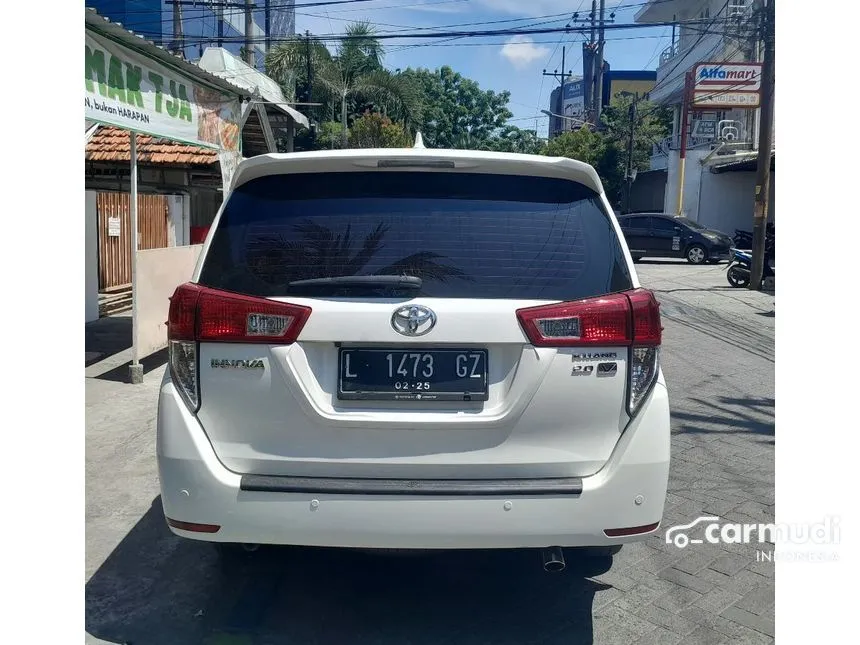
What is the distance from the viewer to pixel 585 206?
307cm

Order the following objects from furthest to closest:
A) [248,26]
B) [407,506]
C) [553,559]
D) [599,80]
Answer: [599,80] < [248,26] < [553,559] < [407,506]

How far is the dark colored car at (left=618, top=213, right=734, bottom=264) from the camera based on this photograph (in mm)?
24000

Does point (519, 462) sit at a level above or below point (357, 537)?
above

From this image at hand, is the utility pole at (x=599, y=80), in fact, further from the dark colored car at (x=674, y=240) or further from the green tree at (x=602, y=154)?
the dark colored car at (x=674, y=240)

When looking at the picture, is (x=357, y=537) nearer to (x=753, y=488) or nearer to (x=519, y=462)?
(x=519, y=462)

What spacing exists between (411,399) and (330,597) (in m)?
1.23

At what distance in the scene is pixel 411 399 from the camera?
9.15 feet

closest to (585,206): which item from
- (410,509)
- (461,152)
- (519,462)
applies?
(461,152)

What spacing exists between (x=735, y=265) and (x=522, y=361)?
51.3ft

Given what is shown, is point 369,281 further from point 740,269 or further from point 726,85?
point 726,85

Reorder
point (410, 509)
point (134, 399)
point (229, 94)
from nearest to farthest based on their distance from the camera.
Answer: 1. point (410, 509)
2. point (134, 399)
3. point (229, 94)

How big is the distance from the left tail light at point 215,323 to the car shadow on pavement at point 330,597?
0.96 meters

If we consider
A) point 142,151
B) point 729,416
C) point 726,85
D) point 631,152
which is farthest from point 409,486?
point 631,152

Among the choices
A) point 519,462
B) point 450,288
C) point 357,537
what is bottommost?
point 357,537
